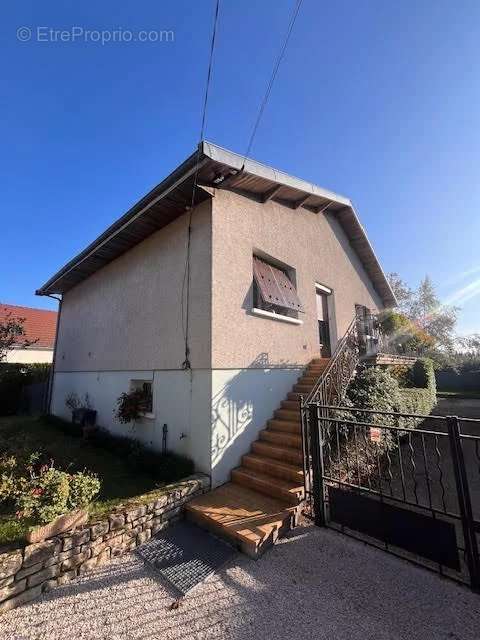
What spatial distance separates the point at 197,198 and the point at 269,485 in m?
6.49

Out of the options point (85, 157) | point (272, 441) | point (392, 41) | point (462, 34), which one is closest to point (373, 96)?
point (392, 41)

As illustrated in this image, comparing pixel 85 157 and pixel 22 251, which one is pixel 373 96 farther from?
pixel 22 251

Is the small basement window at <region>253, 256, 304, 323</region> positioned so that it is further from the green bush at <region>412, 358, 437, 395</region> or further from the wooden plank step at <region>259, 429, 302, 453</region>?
the green bush at <region>412, 358, 437, 395</region>

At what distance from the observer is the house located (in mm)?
6016

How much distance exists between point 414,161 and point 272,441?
9.46m

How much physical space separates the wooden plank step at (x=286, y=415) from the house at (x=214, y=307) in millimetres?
132

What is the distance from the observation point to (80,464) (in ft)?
22.1

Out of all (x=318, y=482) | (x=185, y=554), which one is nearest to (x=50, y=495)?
(x=185, y=554)

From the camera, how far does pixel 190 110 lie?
5.55 m

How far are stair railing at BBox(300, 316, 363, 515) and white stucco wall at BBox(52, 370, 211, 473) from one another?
1.89m

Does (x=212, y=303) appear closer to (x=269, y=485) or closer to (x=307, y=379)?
(x=269, y=485)

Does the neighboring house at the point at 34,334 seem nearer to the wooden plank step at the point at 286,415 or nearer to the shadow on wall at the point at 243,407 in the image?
the shadow on wall at the point at 243,407

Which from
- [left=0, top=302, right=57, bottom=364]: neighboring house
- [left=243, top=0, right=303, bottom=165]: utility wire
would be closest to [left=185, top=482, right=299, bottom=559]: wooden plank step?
[left=243, top=0, right=303, bottom=165]: utility wire

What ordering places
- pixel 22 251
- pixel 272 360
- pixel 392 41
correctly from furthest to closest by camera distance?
pixel 22 251
pixel 272 360
pixel 392 41
